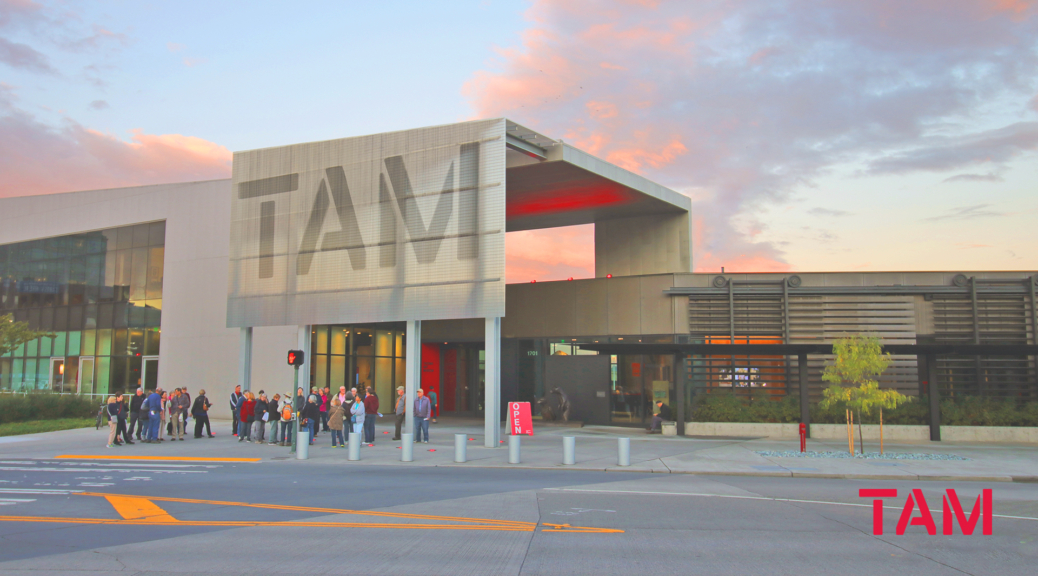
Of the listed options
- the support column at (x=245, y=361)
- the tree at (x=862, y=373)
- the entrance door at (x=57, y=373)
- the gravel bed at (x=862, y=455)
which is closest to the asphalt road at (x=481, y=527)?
the gravel bed at (x=862, y=455)

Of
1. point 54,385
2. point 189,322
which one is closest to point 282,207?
point 189,322

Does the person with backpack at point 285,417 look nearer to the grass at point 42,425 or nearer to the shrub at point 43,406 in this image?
the grass at point 42,425

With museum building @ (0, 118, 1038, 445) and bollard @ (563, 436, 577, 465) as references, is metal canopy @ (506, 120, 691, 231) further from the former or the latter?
bollard @ (563, 436, 577, 465)

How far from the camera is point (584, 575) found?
765 centimetres

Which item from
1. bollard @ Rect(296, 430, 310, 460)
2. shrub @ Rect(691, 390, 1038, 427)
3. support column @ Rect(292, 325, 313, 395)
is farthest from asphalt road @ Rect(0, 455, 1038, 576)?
support column @ Rect(292, 325, 313, 395)

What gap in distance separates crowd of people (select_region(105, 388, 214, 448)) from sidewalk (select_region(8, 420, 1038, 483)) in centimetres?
76

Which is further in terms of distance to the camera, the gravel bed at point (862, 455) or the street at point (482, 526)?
the gravel bed at point (862, 455)

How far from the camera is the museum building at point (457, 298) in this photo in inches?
974

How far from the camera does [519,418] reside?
69.9 feet

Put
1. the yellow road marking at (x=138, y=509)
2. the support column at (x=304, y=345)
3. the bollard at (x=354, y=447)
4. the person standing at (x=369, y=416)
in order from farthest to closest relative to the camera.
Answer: the support column at (x=304, y=345), the person standing at (x=369, y=416), the bollard at (x=354, y=447), the yellow road marking at (x=138, y=509)

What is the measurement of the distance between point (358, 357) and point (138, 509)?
24.9 meters

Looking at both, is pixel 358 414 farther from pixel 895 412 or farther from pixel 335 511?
pixel 895 412

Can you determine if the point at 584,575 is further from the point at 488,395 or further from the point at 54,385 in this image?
the point at 54,385

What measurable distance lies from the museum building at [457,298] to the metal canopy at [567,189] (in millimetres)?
137
